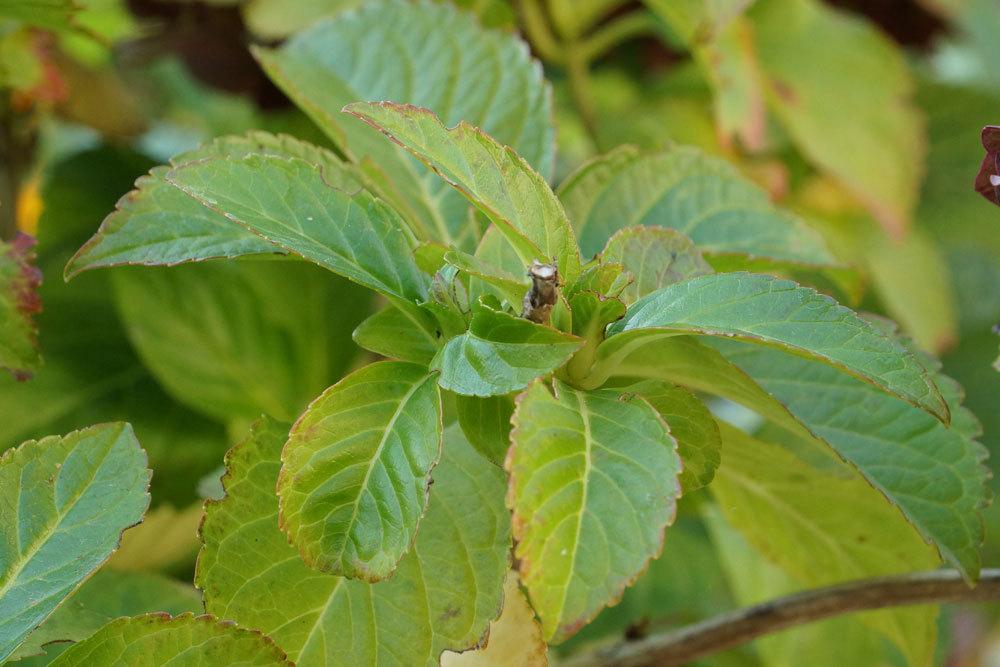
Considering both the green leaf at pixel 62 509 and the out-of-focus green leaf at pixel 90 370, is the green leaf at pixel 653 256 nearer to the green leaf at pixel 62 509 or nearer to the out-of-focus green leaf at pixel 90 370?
the green leaf at pixel 62 509

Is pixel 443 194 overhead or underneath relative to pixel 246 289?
overhead

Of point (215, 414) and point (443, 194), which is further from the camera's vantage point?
point (215, 414)

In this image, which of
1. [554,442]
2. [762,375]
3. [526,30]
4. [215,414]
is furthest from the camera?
[526,30]

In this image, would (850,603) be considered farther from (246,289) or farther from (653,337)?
(246,289)

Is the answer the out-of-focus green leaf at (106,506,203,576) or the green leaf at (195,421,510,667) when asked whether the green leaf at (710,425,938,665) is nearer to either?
the green leaf at (195,421,510,667)

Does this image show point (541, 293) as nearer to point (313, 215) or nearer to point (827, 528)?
point (313, 215)

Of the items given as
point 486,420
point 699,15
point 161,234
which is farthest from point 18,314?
point 699,15

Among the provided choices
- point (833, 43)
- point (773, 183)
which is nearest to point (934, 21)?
point (833, 43)
